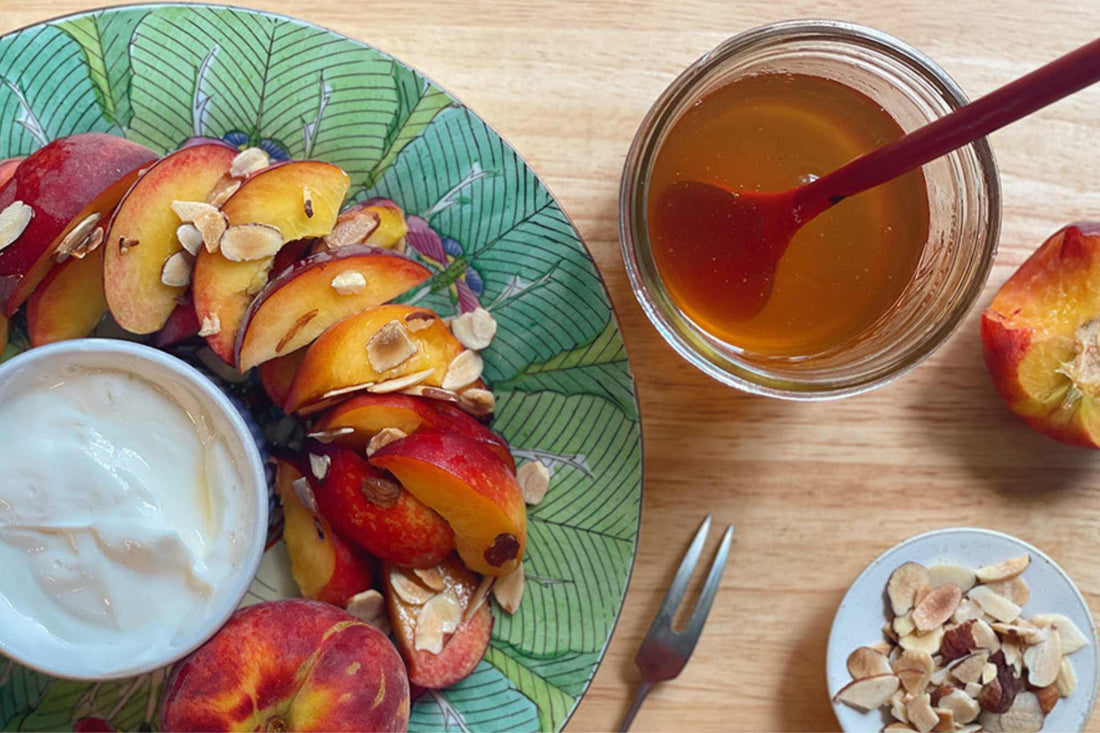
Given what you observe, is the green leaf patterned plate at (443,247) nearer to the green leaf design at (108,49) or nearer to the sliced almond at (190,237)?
the green leaf design at (108,49)

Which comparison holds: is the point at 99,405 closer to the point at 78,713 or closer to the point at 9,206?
the point at 9,206

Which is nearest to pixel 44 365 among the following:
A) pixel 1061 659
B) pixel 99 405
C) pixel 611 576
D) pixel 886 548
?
pixel 99 405

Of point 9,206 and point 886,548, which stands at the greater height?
point 9,206

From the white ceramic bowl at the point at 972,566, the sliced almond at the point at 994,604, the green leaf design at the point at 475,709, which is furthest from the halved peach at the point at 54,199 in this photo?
the sliced almond at the point at 994,604

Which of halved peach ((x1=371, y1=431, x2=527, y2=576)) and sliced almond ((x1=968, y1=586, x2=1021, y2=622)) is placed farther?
sliced almond ((x1=968, y1=586, x2=1021, y2=622))

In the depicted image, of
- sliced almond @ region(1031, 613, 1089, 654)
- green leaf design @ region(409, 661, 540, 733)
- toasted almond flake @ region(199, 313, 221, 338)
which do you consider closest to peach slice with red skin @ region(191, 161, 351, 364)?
toasted almond flake @ region(199, 313, 221, 338)

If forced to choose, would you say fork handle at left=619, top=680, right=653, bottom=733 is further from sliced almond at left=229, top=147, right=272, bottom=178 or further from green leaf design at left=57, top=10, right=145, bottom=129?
green leaf design at left=57, top=10, right=145, bottom=129
